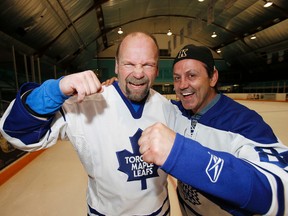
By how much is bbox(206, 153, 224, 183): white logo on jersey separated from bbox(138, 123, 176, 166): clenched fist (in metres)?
0.11

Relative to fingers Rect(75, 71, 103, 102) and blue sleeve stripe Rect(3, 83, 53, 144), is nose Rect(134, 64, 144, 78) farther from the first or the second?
blue sleeve stripe Rect(3, 83, 53, 144)

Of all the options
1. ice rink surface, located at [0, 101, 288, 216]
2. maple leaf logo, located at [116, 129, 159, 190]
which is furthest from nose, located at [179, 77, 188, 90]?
ice rink surface, located at [0, 101, 288, 216]

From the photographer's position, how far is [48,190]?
102 inches

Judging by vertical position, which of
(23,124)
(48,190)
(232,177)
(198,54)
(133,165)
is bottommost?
(48,190)

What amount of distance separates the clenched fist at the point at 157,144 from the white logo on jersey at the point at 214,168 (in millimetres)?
114

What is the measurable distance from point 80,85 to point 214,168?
544mm

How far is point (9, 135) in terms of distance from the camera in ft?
2.70

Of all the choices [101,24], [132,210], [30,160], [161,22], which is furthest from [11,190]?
[161,22]

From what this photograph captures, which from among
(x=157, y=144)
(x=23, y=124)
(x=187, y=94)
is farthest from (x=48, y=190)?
(x=157, y=144)

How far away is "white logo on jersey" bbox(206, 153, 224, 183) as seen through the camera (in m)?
0.52

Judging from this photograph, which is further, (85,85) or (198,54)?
(198,54)

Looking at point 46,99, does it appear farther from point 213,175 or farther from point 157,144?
point 213,175

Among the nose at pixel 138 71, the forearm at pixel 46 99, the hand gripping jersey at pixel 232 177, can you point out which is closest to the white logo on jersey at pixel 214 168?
the hand gripping jersey at pixel 232 177

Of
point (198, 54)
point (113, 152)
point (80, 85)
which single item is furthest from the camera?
point (198, 54)
